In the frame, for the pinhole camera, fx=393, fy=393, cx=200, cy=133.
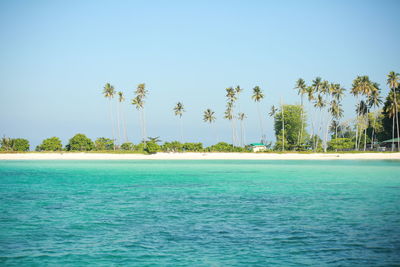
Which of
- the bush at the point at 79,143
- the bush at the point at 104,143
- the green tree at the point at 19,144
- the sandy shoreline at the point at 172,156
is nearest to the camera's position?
the sandy shoreline at the point at 172,156

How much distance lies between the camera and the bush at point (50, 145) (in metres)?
105

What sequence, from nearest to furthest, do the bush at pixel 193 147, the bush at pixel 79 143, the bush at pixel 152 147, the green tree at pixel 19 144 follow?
the green tree at pixel 19 144 → the bush at pixel 152 147 → the bush at pixel 79 143 → the bush at pixel 193 147

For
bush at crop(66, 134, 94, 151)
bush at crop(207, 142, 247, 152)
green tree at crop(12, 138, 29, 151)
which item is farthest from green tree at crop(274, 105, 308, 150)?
green tree at crop(12, 138, 29, 151)

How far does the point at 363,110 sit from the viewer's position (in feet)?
381

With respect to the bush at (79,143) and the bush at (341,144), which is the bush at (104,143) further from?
the bush at (341,144)

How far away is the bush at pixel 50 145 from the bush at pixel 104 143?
1010 centimetres

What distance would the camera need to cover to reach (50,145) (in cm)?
10494

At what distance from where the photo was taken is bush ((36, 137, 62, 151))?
4136 inches

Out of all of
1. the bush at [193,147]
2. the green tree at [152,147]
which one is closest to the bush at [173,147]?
the bush at [193,147]

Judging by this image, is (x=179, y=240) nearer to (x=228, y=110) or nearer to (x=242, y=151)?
(x=242, y=151)

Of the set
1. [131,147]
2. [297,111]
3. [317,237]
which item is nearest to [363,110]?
[297,111]

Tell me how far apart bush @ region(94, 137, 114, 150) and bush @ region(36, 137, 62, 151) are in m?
10.1

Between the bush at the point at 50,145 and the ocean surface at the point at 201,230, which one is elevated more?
the bush at the point at 50,145

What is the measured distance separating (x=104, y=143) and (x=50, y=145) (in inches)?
574
